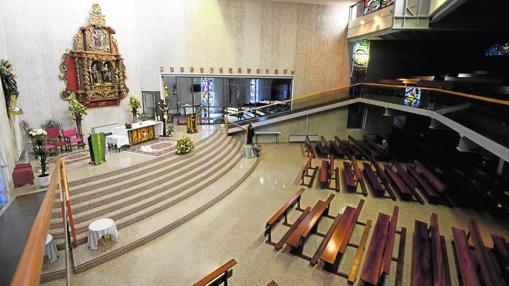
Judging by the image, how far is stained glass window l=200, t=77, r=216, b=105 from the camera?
13.1 meters

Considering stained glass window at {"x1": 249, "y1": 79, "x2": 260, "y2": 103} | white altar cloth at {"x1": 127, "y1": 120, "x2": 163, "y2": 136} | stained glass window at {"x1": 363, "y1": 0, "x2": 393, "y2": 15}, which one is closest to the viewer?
white altar cloth at {"x1": 127, "y1": 120, "x2": 163, "y2": 136}

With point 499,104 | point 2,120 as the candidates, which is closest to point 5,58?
point 2,120

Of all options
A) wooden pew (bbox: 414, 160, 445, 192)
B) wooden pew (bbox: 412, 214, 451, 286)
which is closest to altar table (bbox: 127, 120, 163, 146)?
wooden pew (bbox: 412, 214, 451, 286)

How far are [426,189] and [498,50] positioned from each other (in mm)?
9046

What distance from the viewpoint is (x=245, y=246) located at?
521 cm

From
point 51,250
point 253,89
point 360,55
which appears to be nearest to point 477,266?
point 51,250

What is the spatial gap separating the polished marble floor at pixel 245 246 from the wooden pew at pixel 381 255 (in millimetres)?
227

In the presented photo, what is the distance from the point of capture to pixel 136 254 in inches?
194

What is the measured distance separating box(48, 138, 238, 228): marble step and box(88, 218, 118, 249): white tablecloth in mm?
598

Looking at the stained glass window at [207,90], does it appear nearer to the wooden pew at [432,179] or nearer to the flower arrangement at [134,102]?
the flower arrangement at [134,102]

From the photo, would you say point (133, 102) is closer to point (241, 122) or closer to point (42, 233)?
point (241, 122)

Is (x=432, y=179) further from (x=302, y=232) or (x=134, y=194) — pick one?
(x=134, y=194)

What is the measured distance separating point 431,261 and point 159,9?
12.3 m

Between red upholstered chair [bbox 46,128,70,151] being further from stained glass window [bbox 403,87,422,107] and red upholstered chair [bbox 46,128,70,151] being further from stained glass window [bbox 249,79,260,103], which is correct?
stained glass window [bbox 403,87,422,107]
